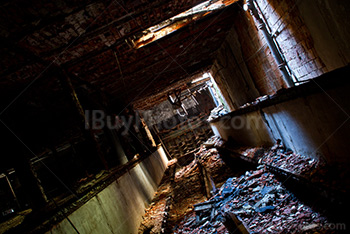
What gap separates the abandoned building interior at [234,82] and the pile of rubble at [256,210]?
0.02m

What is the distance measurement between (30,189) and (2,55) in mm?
2868

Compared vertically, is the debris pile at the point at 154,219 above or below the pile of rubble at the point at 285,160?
below

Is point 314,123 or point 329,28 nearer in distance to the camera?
point 329,28

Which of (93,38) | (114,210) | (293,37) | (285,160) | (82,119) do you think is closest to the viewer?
(293,37)

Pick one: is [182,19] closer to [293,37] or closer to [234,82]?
[293,37]

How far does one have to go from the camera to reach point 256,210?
11.3 ft

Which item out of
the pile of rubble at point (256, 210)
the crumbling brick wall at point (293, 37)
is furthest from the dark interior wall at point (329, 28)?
the pile of rubble at point (256, 210)

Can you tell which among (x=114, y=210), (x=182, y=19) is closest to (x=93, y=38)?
(x=182, y=19)

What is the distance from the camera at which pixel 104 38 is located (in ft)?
13.6

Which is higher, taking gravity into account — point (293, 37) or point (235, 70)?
point (235, 70)

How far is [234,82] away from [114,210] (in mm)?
6646

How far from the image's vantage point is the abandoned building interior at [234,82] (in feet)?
9.23

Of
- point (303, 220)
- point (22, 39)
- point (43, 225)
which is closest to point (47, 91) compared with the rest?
point (22, 39)

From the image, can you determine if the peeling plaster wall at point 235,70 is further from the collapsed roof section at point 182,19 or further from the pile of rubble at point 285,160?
the pile of rubble at point 285,160
